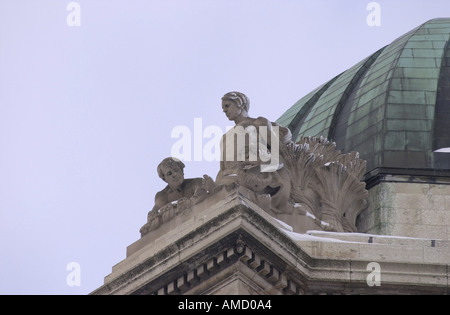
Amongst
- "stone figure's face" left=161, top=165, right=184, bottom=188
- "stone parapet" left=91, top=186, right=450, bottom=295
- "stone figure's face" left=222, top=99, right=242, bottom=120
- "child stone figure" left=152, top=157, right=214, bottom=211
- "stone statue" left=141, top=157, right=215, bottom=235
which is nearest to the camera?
"stone parapet" left=91, top=186, right=450, bottom=295

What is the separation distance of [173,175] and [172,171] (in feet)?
0.39

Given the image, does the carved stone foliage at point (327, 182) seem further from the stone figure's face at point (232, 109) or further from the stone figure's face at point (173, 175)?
the stone figure's face at point (173, 175)

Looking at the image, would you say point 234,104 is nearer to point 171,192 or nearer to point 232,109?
point 232,109

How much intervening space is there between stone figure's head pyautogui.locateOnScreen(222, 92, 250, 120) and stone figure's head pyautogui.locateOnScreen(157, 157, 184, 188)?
1.81m

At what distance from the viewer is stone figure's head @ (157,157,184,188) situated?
52969 millimetres

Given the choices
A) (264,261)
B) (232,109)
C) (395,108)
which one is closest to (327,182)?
(232,109)

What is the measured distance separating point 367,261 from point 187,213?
4.60 m

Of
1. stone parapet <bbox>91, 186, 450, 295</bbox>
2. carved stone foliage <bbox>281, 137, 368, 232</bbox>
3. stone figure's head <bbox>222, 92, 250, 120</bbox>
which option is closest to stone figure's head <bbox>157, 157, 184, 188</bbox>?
stone figure's head <bbox>222, 92, 250, 120</bbox>

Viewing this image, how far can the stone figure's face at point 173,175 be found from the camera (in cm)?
5294

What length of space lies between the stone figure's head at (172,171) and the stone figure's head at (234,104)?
181cm

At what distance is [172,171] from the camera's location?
2089 inches

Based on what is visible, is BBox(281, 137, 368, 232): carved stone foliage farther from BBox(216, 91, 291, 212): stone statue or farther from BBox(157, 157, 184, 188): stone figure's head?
BBox(157, 157, 184, 188): stone figure's head
